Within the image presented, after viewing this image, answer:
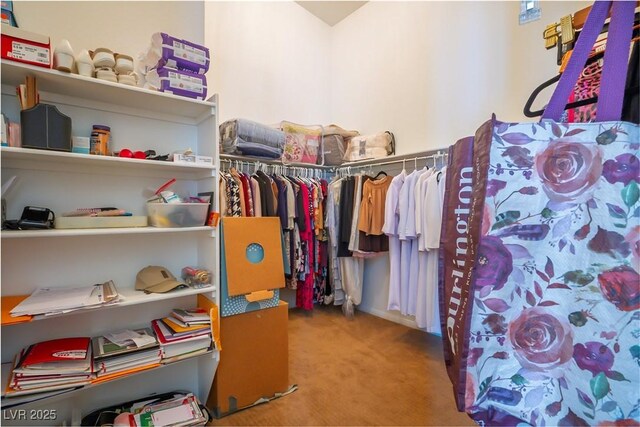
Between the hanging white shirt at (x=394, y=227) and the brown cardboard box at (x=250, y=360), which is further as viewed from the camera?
the hanging white shirt at (x=394, y=227)

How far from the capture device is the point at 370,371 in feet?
6.92

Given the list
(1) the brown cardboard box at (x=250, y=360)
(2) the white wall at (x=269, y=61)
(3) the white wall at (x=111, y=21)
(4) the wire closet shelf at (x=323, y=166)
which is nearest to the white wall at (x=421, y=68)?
(4) the wire closet shelf at (x=323, y=166)

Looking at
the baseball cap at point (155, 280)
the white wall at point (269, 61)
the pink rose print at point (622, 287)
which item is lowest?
the baseball cap at point (155, 280)

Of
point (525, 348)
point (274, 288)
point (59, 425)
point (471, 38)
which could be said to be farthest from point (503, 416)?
point (471, 38)

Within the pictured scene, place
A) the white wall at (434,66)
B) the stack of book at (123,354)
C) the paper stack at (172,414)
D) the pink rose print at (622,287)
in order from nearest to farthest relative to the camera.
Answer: the pink rose print at (622,287), the stack of book at (123,354), the paper stack at (172,414), the white wall at (434,66)

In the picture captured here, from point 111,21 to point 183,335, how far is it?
1745 millimetres

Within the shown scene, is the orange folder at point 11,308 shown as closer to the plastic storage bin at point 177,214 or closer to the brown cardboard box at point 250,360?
the plastic storage bin at point 177,214

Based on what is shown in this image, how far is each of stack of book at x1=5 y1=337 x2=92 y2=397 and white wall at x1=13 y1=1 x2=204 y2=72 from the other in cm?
147

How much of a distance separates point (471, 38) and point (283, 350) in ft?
9.03

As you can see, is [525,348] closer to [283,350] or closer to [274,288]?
[274,288]

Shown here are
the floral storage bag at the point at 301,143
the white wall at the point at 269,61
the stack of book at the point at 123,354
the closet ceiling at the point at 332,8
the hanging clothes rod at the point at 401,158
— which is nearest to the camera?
the stack of book at the point at 123,354

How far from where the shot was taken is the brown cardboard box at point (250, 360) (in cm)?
167

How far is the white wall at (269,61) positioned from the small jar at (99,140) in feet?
5.14

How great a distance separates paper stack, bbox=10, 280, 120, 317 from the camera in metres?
1.19
